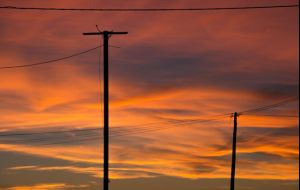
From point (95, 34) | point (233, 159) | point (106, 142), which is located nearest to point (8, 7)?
point (95, 34)

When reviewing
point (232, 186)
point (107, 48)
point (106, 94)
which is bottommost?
point (232, 186)

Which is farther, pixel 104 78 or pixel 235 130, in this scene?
pixel 235 130

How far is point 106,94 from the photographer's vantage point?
3906 cm

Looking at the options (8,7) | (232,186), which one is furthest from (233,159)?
(8,7)

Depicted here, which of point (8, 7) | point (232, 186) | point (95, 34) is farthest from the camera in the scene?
point (232, 186)

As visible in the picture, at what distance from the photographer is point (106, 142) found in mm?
38875

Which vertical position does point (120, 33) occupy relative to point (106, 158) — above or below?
above

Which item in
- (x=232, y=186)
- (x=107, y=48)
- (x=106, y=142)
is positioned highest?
(x=107, y=48)

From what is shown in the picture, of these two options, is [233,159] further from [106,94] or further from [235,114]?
[106,94]

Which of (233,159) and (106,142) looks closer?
(106,142)

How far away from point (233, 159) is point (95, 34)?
79.0 ft

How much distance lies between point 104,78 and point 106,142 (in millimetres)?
3362

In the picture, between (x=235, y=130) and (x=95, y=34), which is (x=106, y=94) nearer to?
(x=95, y=34)

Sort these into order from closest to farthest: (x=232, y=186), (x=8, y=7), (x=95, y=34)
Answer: (x=8, y=7)
(x=95, y=34)
(x=232, y=186)
